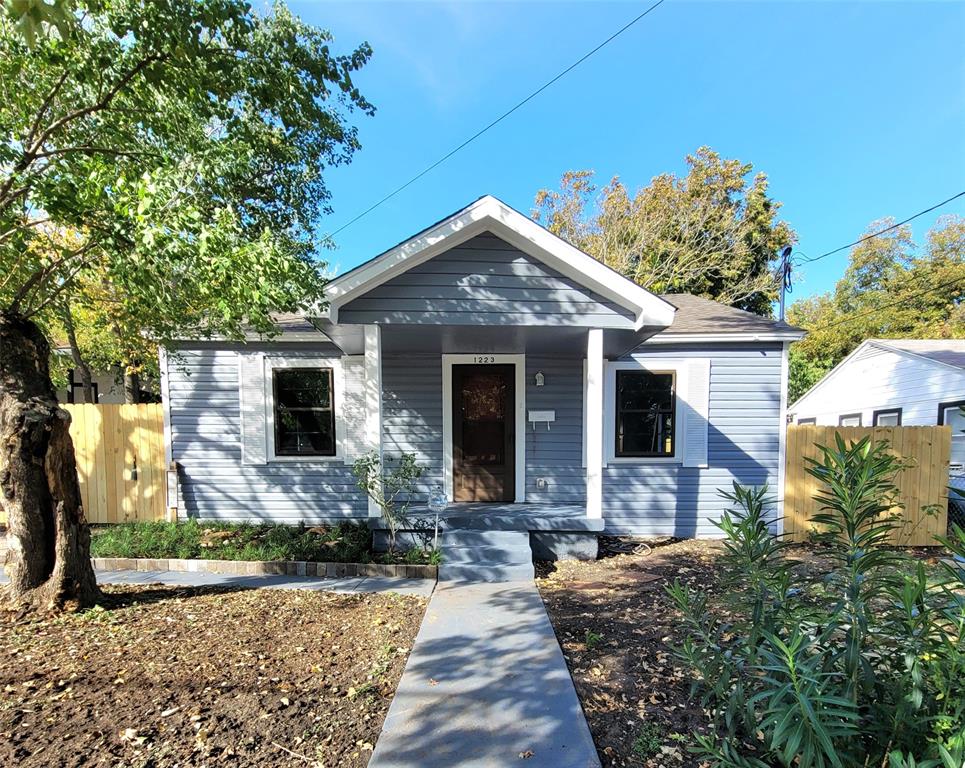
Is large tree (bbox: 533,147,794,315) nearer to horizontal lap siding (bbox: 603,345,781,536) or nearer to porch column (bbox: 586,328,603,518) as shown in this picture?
horizontal lap siding (bbox: 603,345,781,536)

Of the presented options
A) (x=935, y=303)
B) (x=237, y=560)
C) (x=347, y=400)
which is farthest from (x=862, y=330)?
(x=237, y=560)

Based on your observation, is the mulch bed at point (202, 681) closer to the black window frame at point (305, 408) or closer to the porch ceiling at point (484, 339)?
the black window frame at point (305, 408)

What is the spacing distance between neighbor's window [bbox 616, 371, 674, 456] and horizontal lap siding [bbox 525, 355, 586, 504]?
2.09 feet

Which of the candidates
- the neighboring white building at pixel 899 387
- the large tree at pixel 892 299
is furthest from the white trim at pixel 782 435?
the large tree at pixel 892 299

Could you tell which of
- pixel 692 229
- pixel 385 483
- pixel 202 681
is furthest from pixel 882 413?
pixel 202 681

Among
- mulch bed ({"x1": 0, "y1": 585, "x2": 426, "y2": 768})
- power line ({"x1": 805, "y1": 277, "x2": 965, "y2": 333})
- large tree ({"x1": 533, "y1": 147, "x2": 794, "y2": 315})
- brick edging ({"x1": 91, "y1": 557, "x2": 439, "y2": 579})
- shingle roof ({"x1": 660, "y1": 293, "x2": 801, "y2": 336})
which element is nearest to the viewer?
mulch bed ({"x1": 0, "y1": 585, "x2": 426, "y2": 768})

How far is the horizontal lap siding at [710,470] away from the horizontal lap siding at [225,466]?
424 centimetres

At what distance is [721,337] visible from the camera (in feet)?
21.7

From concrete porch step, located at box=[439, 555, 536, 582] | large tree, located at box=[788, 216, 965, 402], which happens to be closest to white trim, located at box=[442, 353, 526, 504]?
concrete porch step, located at box=[439, 555, 536, 582]

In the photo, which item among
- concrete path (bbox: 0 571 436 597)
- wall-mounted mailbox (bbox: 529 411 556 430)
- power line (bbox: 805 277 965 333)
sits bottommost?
concrete path (bbox: 0 571 436 597)

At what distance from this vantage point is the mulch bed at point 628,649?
7.85 ft

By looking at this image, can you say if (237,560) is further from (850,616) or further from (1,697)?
(850,616)

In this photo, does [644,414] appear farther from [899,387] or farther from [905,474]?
[899,387]

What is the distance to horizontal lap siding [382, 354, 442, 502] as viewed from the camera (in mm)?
6980
